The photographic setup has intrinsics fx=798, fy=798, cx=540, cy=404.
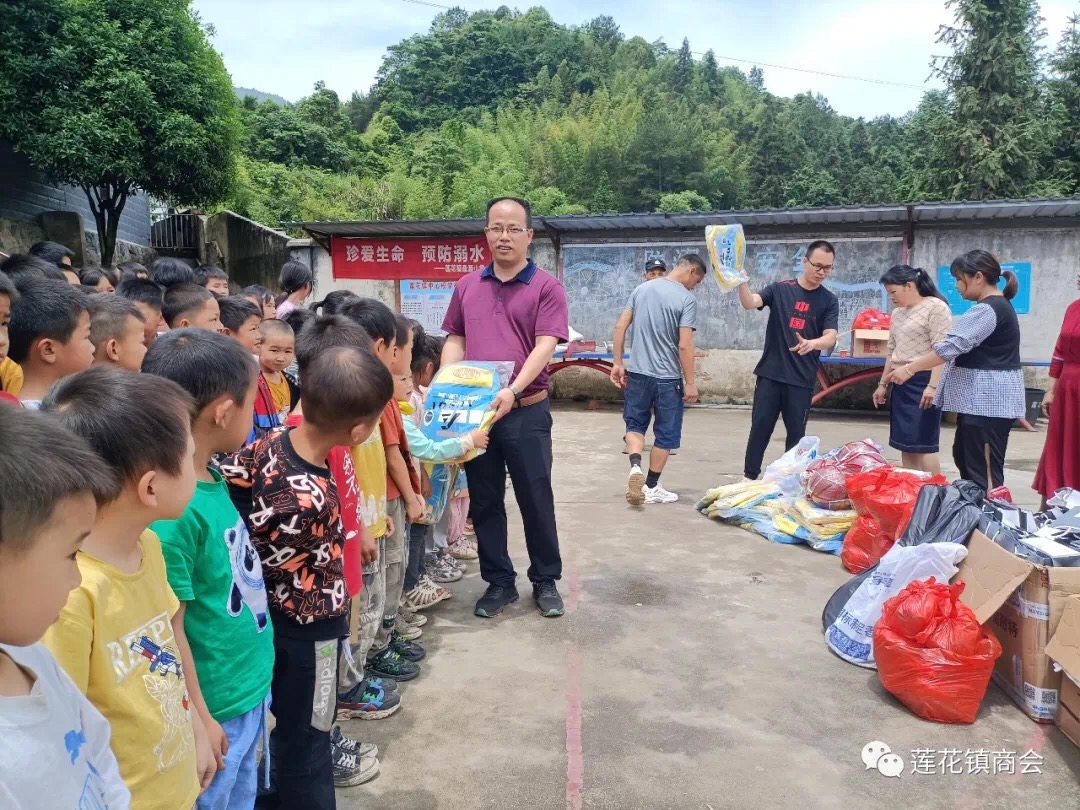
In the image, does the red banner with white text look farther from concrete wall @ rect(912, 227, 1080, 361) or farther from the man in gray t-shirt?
concrete wall @ rect(912, 227, 1080, 361)

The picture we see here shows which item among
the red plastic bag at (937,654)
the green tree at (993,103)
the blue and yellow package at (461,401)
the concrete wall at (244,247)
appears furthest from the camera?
the green tree at (993,103)

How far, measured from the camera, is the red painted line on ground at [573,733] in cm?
227

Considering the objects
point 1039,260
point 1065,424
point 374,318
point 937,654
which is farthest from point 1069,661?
point 1039,260

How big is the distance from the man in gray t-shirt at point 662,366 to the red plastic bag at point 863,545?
1.52 m

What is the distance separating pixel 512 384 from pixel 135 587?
7.28 ft

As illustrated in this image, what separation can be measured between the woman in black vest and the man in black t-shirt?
842mm

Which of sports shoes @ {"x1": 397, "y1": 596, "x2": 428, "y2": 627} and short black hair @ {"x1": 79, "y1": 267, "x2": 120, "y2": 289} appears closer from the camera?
sports shoes @ {"x1": 397, "y1": 596, "x2": 428, "y2": 627}

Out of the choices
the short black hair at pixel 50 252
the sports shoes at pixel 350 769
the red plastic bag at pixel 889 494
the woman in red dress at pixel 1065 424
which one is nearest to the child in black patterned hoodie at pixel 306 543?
the sports shoes at pixel 350 769

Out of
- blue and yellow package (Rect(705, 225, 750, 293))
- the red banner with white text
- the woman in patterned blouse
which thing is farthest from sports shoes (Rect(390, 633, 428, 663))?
the red banner with white text

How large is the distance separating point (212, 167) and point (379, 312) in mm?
9428

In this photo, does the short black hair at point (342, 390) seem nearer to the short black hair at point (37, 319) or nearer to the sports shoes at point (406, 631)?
the short black hair at point (37, 319)

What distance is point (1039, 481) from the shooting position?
14.2ft

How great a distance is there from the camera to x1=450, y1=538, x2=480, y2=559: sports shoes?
14.2ft

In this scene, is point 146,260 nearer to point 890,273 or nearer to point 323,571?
point 890,273
